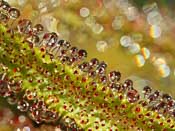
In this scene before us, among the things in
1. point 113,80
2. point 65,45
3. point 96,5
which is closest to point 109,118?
point 113,80

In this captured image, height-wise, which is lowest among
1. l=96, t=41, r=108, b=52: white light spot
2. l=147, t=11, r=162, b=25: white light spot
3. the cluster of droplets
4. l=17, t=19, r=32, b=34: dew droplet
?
the cluster of droplets

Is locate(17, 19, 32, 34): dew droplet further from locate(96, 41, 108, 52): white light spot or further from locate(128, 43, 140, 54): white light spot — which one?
locate(128, 43, 140, 54): white light spot

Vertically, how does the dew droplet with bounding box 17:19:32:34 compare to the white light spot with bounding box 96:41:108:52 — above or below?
below

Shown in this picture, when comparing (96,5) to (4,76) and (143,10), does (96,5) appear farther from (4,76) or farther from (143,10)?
(4,76)

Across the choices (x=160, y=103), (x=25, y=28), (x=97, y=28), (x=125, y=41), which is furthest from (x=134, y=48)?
(x=25, y=28)

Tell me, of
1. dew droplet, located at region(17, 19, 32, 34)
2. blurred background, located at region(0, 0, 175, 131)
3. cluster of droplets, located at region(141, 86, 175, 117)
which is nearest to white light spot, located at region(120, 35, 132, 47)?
blurred background, located at region(0, 0, 175, 131)

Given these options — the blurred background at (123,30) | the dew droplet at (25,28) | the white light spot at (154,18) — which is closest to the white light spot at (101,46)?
the blurred background at (123,30)

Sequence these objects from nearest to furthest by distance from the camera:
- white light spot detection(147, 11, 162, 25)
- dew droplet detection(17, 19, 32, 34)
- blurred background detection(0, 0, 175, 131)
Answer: dew droplet detection(17, 19, 32, 34), blurred background detection(0, 0, 175, 131), white light spot detection(147, 11, 162, 25)

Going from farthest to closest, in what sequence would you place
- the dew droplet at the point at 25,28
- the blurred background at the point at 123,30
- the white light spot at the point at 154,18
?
1. the white light spot at the point at 154,18
2. the blurred background at the point at 123,30
3. the dew droplet at the point at 25,28

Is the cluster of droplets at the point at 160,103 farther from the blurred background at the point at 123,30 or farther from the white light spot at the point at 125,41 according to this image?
the white light spot at the point at 125,41
